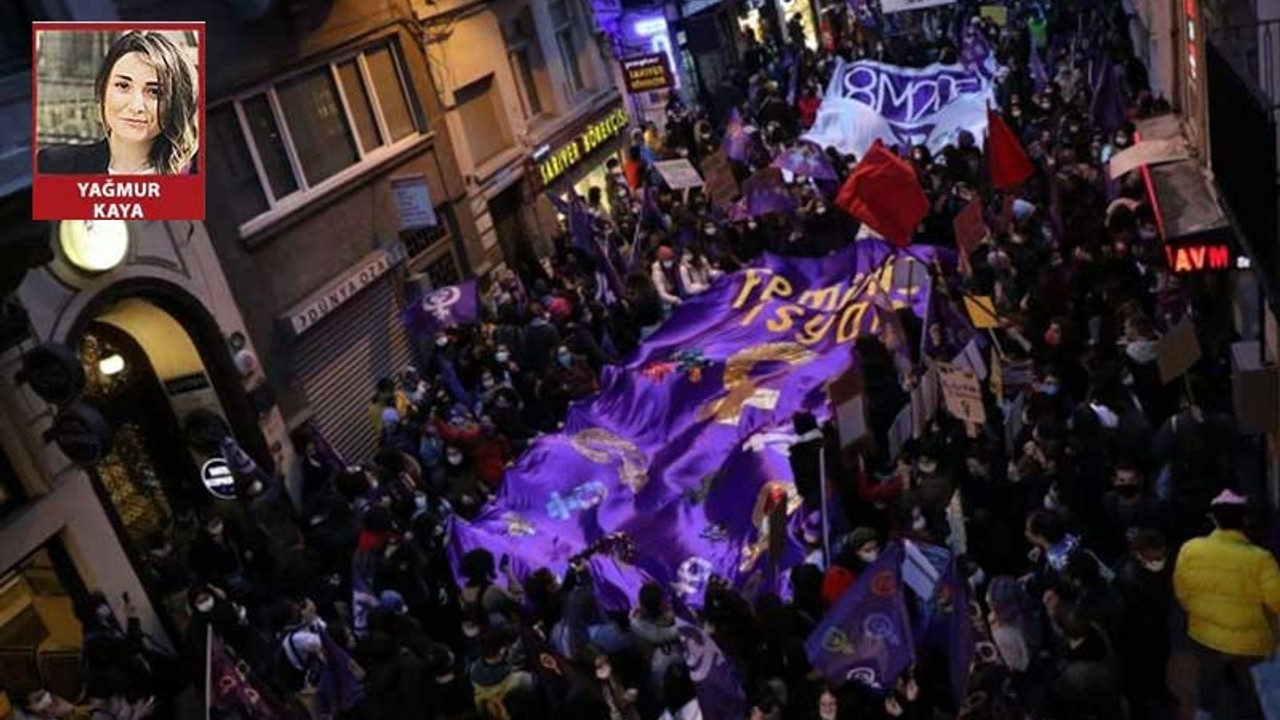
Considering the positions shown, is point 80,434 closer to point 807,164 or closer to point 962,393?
point 962,393

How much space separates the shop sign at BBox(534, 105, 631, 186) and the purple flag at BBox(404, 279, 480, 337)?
6650 mm

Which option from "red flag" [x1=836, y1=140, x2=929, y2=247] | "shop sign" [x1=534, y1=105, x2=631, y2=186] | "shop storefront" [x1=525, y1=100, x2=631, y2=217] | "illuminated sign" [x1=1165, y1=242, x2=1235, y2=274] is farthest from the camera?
"shop sign" [x1=534, y1=105, x2=631, y2=186]

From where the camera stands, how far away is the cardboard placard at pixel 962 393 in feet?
29.5

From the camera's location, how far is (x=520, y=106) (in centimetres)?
2127

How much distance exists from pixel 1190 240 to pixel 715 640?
16.6 feet

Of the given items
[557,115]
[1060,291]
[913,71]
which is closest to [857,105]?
[913,71]

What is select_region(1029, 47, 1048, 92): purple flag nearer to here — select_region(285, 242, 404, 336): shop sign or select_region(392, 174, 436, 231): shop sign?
select_region(392, 174, 436, 231): shop sign

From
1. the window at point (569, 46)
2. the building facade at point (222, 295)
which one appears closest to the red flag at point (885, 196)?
the building facade at point (222, 295)

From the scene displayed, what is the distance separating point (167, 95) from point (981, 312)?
23.9 feet

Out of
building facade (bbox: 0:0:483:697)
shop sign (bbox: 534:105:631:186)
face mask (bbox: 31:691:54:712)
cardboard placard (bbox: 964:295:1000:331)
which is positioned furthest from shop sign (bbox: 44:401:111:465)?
shop sign (bbox: 534:105:631:186)

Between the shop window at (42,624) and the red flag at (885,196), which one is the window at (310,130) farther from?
the red flag at (885,196)

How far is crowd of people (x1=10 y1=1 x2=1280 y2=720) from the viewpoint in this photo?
712cm

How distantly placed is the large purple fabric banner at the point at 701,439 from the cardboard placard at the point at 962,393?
1747 millimetres

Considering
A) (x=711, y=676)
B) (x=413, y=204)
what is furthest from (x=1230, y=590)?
(x=413, y=204)
